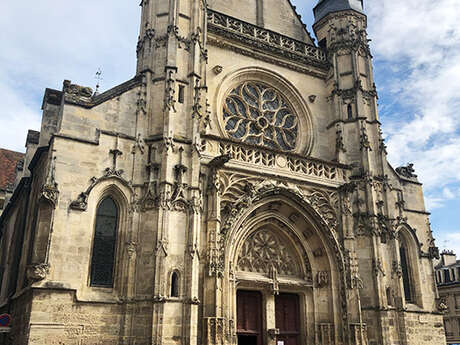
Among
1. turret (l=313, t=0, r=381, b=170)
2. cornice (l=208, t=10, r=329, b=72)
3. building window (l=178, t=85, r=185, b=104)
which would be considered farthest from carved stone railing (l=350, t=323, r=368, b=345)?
cornice (l=208, t=10, r=329, b=72)

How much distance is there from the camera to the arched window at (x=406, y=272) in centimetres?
1567

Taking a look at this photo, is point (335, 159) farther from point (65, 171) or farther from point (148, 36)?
point (65, 171)

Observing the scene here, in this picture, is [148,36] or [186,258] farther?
[148,36]

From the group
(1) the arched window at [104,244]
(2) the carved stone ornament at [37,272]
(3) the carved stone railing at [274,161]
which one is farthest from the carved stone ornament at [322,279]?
(2) the carved stone ornament at [37,272]

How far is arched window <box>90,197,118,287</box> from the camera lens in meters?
11.1

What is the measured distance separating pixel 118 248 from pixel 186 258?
1.69m

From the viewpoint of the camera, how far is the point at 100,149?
11.7 m

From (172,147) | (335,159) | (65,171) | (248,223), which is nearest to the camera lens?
(65,171)

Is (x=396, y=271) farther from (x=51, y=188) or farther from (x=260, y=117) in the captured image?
(x=51, y=188)

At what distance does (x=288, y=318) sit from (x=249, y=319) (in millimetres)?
1388

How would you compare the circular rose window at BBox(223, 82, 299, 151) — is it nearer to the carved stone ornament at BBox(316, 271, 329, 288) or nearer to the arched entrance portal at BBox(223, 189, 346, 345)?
the arched entrance portal at BBox(223, 189, 346, 345)

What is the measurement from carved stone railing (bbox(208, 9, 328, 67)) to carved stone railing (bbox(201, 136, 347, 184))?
4239mm

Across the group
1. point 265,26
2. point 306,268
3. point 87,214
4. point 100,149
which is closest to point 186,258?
point 87,214

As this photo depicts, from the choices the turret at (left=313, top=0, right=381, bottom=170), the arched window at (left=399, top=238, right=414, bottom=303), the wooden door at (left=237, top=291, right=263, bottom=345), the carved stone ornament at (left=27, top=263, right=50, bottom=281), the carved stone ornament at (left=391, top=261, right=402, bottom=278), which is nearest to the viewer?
the carved stone ornament at (left=27, top=263, right=50, bottom=281)
